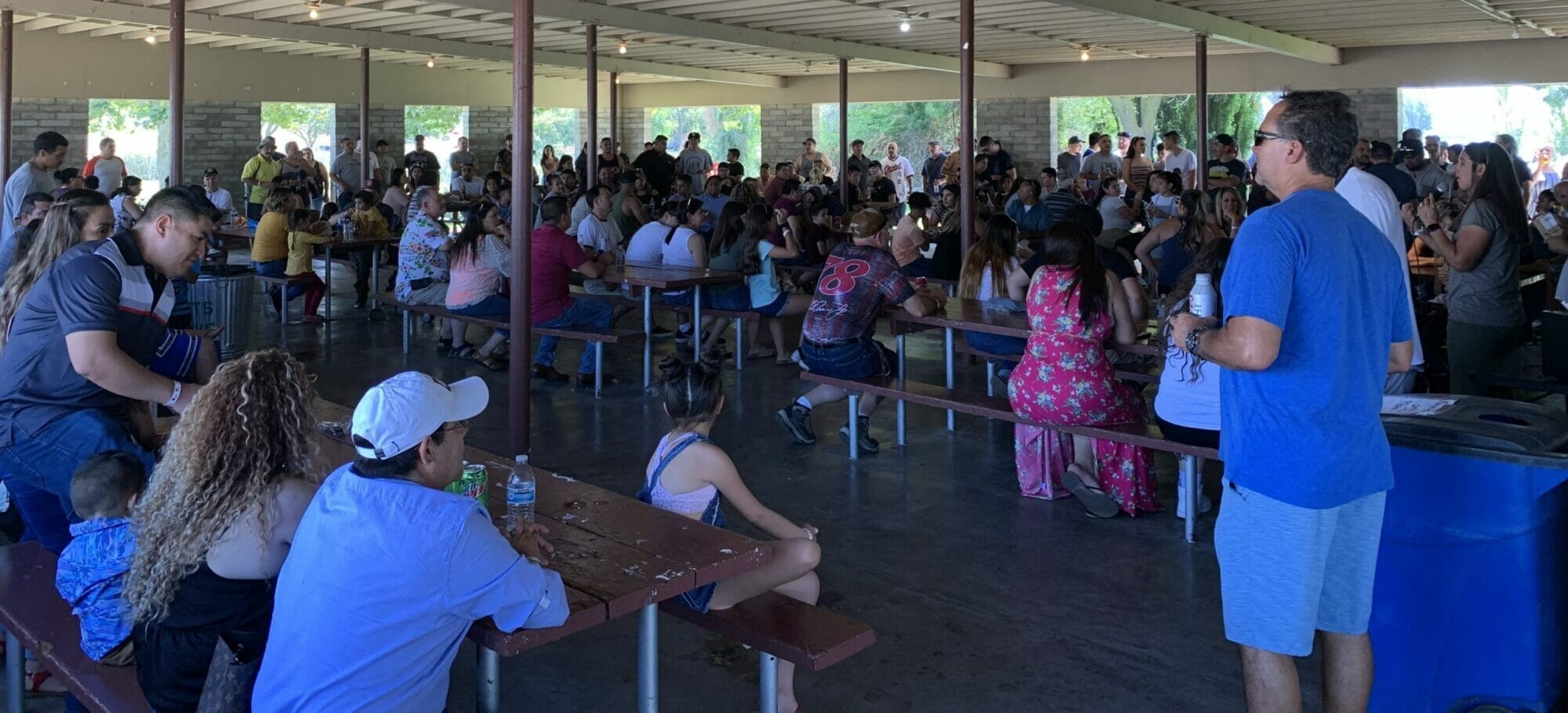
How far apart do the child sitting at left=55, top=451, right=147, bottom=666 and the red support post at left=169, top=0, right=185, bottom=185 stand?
21.1ft

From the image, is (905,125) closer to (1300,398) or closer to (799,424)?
(799,424)

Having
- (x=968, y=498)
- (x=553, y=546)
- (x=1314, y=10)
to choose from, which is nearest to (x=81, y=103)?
(x=1314, y=10)

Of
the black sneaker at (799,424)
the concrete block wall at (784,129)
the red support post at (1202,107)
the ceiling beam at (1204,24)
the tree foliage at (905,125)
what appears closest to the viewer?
the black sneaker at (799,424)

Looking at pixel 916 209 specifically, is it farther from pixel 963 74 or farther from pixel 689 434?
pixel 689 434

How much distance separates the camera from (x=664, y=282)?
7.31m

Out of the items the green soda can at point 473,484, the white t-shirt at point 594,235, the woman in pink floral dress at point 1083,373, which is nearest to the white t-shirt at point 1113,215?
the white t-shirt at point 594,235

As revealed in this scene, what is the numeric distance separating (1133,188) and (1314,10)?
245cm

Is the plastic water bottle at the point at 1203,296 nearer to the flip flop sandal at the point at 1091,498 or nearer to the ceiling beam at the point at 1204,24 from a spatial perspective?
the flip flop sandal at the point at 1091,498

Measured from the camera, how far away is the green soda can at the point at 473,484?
286cm

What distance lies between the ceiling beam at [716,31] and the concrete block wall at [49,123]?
9427mm

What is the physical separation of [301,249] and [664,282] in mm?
3670

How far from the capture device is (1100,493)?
4891mm

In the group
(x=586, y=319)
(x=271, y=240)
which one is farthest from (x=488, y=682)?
(x=271, y=240)

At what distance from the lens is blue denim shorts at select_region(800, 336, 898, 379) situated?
19.0 ft
